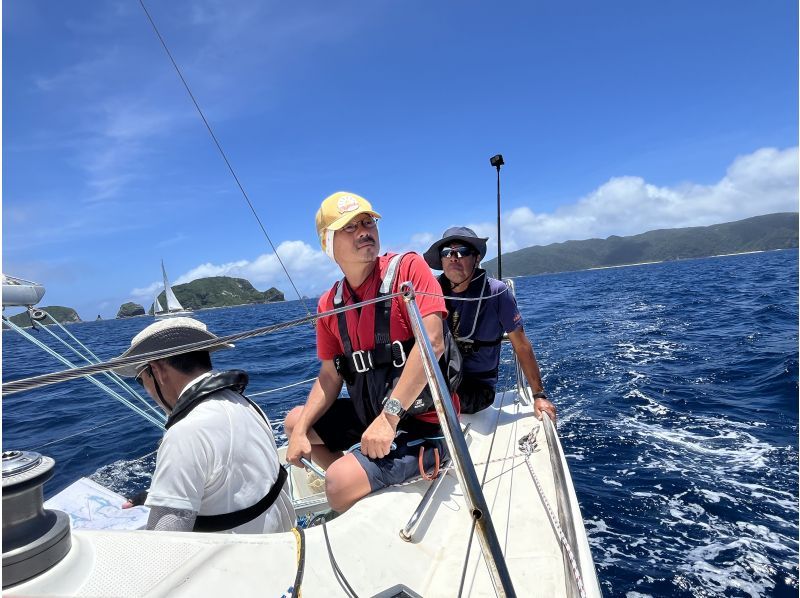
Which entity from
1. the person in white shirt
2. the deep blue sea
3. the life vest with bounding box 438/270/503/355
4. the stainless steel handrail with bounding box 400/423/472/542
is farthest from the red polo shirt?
the deep blue sea

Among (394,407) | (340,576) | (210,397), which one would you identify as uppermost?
(210,397)

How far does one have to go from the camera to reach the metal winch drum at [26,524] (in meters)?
0.77

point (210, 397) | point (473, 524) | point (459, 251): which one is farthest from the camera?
point (459, 251)

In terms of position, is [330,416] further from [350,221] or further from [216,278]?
[216,278]

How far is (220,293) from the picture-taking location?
107 m

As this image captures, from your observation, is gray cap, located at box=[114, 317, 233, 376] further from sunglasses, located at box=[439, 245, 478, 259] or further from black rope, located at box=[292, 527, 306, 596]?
sunglasses, located at box=[439, 245, 478, 259]

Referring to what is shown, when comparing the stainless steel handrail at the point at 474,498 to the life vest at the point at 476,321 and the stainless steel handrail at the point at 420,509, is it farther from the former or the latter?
the life vest at the point at 476,321

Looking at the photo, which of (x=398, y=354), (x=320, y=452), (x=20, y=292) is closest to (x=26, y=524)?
(x=398, y=354)

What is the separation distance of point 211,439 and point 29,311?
2.88 meters

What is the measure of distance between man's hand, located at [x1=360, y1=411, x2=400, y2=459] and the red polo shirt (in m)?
0.33

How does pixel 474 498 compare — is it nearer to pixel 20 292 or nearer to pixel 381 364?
pixel 381 364

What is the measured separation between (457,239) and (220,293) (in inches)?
4469

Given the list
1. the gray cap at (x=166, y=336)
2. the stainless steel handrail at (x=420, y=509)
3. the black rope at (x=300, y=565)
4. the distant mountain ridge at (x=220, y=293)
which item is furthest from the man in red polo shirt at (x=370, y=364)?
the distant mountain ridge at (x=220, y=293)

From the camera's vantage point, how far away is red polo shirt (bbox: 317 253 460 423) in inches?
85.8
